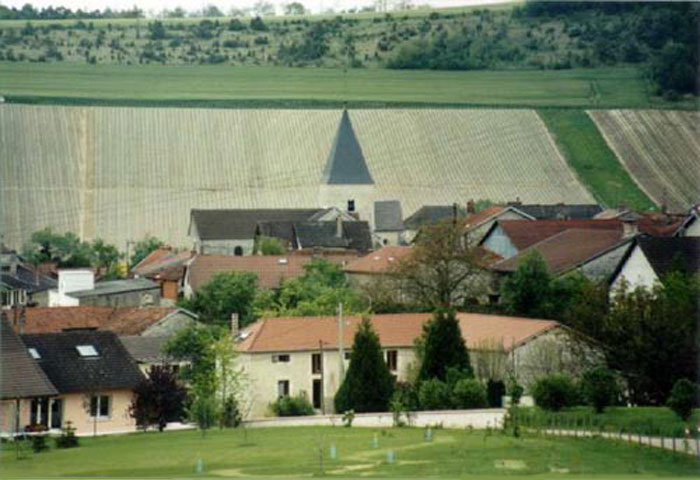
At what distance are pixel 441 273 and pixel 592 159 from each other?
51.9 m

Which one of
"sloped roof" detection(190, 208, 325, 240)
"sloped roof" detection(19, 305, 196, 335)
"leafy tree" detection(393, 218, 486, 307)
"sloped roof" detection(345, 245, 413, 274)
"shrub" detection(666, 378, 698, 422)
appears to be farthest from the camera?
"sloped roof" detection(190, 208, 325, 240)

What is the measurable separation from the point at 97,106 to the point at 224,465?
7920cm

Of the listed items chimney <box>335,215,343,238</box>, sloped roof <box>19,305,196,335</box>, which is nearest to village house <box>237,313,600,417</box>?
sloped roof <box>19,305,196,335</box>

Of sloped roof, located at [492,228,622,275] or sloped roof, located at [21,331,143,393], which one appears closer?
sloped roof, located at [21,331,143,393]

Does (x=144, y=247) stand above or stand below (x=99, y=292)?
above

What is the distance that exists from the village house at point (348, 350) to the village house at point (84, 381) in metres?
2.32

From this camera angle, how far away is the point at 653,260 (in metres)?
37.0

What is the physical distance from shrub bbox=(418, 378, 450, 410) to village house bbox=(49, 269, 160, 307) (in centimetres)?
2041

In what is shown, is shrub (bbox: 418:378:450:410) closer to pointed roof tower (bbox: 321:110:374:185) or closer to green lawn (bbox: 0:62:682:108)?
pointed roof tower (bbox: 321:110:374:185)

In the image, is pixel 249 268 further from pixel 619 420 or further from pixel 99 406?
pixel 619 420

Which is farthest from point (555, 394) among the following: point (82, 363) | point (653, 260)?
point (653, 260)

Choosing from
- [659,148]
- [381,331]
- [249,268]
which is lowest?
[381,331]

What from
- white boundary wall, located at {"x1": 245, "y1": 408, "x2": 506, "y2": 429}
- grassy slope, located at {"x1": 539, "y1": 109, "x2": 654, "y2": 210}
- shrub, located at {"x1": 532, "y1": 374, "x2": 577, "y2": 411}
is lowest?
white boundary wall, located at {"x1": 245, "y1": 408, "x2": 506, "y2": 429}

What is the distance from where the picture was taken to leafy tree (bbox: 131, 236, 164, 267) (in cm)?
7006
